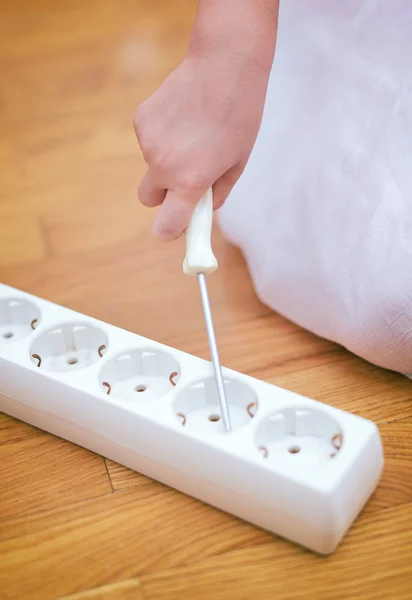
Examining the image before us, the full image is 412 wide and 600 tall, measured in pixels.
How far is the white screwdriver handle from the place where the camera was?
75 centimetres

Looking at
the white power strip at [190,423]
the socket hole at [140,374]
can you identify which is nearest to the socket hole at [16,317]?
the white power strip at [190,423]

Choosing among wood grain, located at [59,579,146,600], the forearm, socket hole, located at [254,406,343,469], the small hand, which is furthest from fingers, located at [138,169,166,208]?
wood grain, located at [59,579,146,600]

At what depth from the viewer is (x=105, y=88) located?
147 cm

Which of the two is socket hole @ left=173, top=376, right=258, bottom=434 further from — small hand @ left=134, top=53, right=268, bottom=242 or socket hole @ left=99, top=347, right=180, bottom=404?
small hand @ left=134, top=53, right=268, bottom=242

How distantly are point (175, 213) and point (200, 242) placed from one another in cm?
3

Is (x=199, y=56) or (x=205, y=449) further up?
(x=199, y=56)

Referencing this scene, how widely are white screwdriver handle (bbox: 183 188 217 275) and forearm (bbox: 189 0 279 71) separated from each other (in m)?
0.12

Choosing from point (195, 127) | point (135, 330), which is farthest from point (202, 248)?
point (135, 330)

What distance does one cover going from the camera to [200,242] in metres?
0.76

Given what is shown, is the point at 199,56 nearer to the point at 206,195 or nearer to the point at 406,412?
the point at 206,195

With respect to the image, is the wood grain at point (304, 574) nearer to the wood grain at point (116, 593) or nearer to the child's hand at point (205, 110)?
the wood grain at point (116, 593)

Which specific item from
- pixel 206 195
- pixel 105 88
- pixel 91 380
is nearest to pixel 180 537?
pixel 91 380

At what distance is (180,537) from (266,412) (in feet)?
0.40

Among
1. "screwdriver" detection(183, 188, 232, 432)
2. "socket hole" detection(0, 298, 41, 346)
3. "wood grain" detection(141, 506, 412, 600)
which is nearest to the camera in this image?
"wood grain" detection(141, 506, 412, 600)
